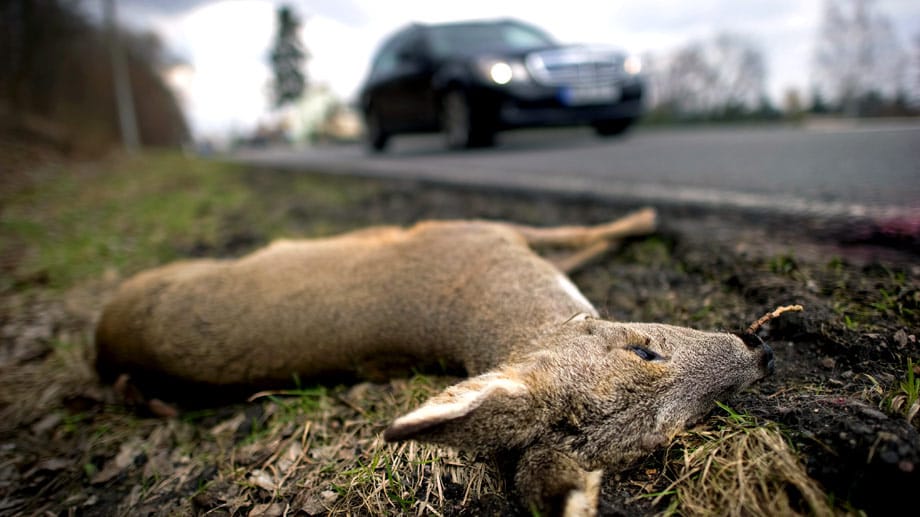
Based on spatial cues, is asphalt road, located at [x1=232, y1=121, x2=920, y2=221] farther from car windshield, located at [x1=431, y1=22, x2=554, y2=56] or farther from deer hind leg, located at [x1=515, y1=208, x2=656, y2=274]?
car windshield, located at [x1=431, y1=22, x2=554, y2=56]

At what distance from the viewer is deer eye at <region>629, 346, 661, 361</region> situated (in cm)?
195

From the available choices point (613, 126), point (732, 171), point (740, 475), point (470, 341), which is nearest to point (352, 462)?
point (470, 341)

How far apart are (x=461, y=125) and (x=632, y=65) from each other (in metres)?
2.75

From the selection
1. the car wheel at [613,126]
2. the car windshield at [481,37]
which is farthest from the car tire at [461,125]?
the car wheel at [613,126]

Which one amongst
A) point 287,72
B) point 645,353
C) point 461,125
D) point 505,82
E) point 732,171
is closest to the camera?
point 645,353

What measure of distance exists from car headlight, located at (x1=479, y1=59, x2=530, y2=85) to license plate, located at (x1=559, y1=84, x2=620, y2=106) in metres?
0.63

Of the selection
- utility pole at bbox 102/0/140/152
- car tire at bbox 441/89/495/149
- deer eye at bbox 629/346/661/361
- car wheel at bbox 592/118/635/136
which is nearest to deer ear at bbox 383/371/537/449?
deer eye at bbox 629/346/661/361

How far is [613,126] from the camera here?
363 inches

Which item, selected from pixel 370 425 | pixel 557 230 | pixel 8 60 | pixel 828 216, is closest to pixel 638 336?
pixel 370 425

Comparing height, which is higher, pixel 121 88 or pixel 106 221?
pixel 121 88

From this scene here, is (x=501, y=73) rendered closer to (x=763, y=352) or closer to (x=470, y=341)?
(x=470, y=341)

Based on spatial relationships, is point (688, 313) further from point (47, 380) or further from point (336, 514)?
point (47, 380)

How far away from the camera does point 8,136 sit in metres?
12.4

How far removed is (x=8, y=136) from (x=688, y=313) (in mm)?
15069
